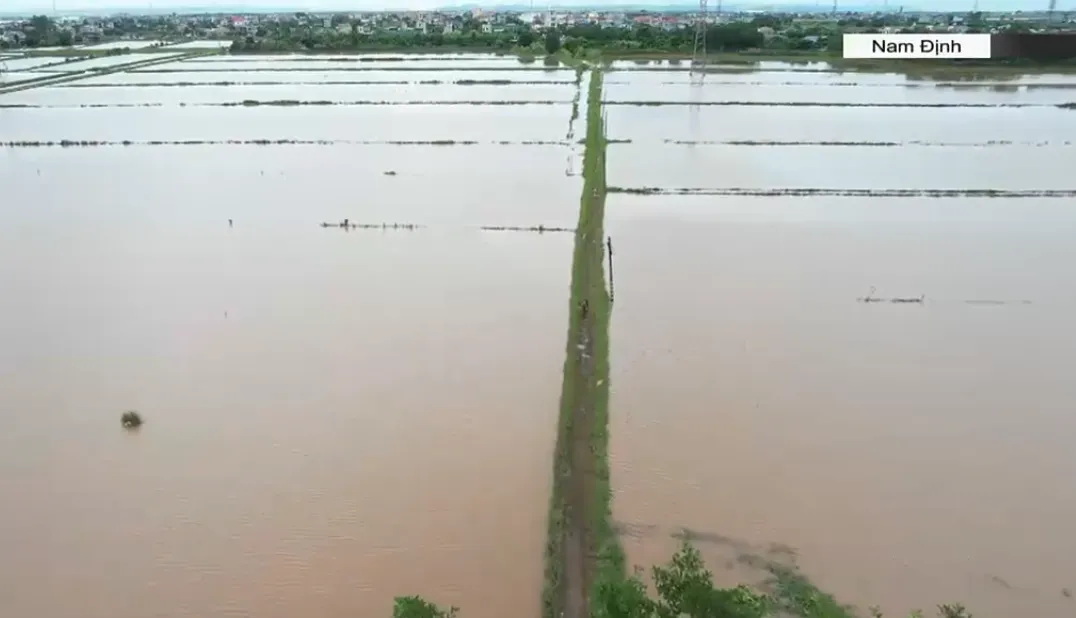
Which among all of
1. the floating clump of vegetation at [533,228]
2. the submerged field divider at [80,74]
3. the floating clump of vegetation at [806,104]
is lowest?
the floating clump of vegetation at [533,228]

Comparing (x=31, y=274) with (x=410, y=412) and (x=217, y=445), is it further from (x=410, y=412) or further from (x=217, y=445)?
(x=410, y=412)

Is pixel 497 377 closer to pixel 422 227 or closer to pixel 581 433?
pixel 581 433

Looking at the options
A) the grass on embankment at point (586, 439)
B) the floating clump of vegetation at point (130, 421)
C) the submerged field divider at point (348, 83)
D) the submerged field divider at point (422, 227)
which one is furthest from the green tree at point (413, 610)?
the submerged field divider at point (348, 83)

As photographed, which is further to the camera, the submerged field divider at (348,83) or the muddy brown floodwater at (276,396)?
the submerged field divider at (348,83)

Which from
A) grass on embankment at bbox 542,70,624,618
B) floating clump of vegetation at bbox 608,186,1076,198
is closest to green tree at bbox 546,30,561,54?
floating clump of vegetation at bbox 608,186,1076,198

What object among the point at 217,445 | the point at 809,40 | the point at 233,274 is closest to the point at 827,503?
the point at 217,445

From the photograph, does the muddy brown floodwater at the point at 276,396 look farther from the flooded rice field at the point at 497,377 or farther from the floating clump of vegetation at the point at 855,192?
the floating clump of vegetation at the point at 855,192

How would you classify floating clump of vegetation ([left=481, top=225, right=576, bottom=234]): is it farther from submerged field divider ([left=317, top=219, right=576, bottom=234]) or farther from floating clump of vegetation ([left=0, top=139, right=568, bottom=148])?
floating clump of vegetation ([left=0, top=139, right=568, bottom=148])
